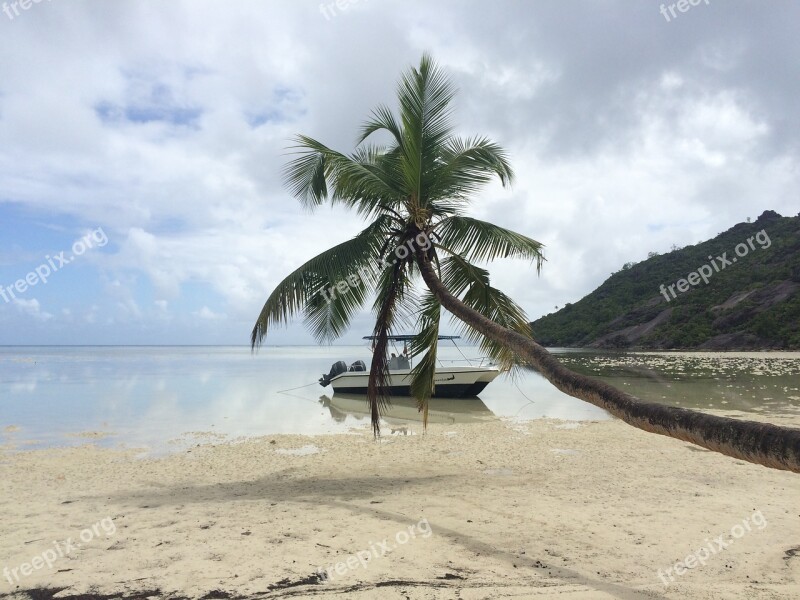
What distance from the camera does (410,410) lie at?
65.4 feet

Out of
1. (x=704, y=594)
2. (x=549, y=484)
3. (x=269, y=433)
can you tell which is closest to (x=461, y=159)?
(x=549, y=484)

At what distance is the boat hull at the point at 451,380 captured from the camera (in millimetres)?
21688

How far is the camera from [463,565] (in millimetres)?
Answer: 4957

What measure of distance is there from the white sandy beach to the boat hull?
35.0 feet

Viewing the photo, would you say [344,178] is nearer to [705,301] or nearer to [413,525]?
[413,525]

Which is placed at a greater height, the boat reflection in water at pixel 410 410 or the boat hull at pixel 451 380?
the boat hull at pixel 451 380

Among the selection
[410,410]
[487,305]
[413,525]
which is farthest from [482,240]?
[410,410]

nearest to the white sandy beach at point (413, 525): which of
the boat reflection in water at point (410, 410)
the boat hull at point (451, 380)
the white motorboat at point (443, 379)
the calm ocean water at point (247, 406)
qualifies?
the calm ocean water at point (247, 406)

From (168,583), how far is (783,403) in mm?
19686

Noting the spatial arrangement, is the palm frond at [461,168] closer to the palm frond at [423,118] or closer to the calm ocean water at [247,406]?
the palm frond at [423,118]

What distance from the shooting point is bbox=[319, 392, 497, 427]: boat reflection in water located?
17578 millimetres

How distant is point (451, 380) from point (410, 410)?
2.88m

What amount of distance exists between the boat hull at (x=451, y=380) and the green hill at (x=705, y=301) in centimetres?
2260

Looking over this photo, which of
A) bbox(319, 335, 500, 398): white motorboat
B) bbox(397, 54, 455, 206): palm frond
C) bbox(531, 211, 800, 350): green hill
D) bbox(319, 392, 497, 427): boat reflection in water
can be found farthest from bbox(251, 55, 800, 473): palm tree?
bbox(531, 211, 800, 350): green hill
